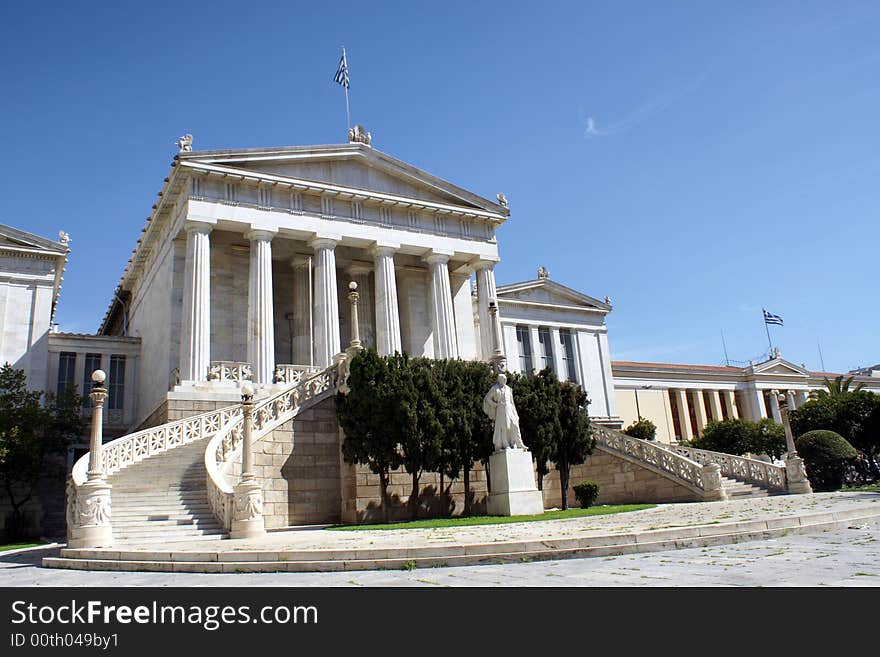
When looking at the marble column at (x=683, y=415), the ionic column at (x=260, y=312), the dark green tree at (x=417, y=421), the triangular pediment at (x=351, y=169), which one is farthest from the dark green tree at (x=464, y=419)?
the marble column at (x=683, y=415)

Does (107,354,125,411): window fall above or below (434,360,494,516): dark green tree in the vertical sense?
above

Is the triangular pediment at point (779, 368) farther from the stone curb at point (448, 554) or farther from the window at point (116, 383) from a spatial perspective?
the stone curb at point (448, 554)

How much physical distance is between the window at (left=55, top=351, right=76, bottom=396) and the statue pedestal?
25453 millimetres

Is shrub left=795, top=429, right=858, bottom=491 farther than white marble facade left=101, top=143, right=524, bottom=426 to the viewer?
No

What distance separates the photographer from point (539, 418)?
24891mm

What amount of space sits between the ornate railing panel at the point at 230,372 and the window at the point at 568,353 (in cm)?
2806

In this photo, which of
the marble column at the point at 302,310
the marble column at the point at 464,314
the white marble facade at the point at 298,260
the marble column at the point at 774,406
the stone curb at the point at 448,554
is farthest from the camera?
the marble column at the point at 774,406

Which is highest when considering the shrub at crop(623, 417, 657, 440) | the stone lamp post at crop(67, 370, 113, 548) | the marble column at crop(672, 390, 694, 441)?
the marble column at crop(672, 390, 694, 441)

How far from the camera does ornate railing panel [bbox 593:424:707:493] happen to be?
87.7ft

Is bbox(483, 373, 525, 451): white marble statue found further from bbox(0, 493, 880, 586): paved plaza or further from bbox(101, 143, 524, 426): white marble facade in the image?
bbox(101, 143, 524, 426): white marble facade

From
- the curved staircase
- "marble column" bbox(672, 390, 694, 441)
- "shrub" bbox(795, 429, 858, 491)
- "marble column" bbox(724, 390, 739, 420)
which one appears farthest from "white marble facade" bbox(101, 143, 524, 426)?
"marble column" bbox(724, 390, 739, 420)

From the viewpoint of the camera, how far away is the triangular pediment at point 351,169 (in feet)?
110

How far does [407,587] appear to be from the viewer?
7.62 meters
